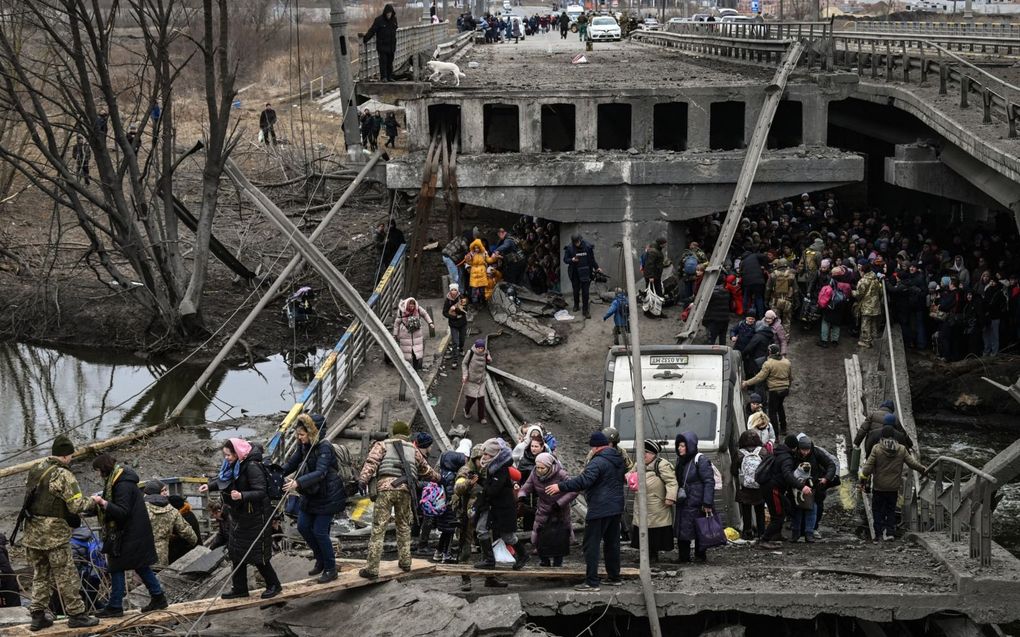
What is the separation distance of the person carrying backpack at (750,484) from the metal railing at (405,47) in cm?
1735

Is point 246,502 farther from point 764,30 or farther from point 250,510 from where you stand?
point 764,30

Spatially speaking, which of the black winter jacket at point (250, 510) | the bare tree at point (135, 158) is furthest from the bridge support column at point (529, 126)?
the black winter jacket at point (250, 510)

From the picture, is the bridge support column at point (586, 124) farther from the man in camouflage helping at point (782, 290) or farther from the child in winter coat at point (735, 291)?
the man in camouflage helping at point (782, 290)

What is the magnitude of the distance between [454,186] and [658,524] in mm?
15951

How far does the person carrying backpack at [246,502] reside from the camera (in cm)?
1151

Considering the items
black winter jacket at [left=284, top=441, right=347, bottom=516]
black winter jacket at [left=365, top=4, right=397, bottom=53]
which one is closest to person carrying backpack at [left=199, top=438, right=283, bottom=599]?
black winter jacket at [left=284, top=441, right=347, bottom=516]

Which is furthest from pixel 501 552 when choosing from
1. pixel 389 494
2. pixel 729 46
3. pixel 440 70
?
pixel 729 46

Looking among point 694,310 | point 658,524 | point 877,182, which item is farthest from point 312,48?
point 658,524

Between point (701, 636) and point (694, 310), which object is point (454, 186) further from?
point (701, 636)

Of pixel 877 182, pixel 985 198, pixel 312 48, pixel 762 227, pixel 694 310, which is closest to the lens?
pixel 694 310

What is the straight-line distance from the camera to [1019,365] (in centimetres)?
2267

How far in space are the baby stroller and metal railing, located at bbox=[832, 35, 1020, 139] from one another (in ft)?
45.1

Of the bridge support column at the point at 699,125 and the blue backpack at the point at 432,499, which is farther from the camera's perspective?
the bridge support column at the point at 699,125

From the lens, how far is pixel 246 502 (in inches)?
453
